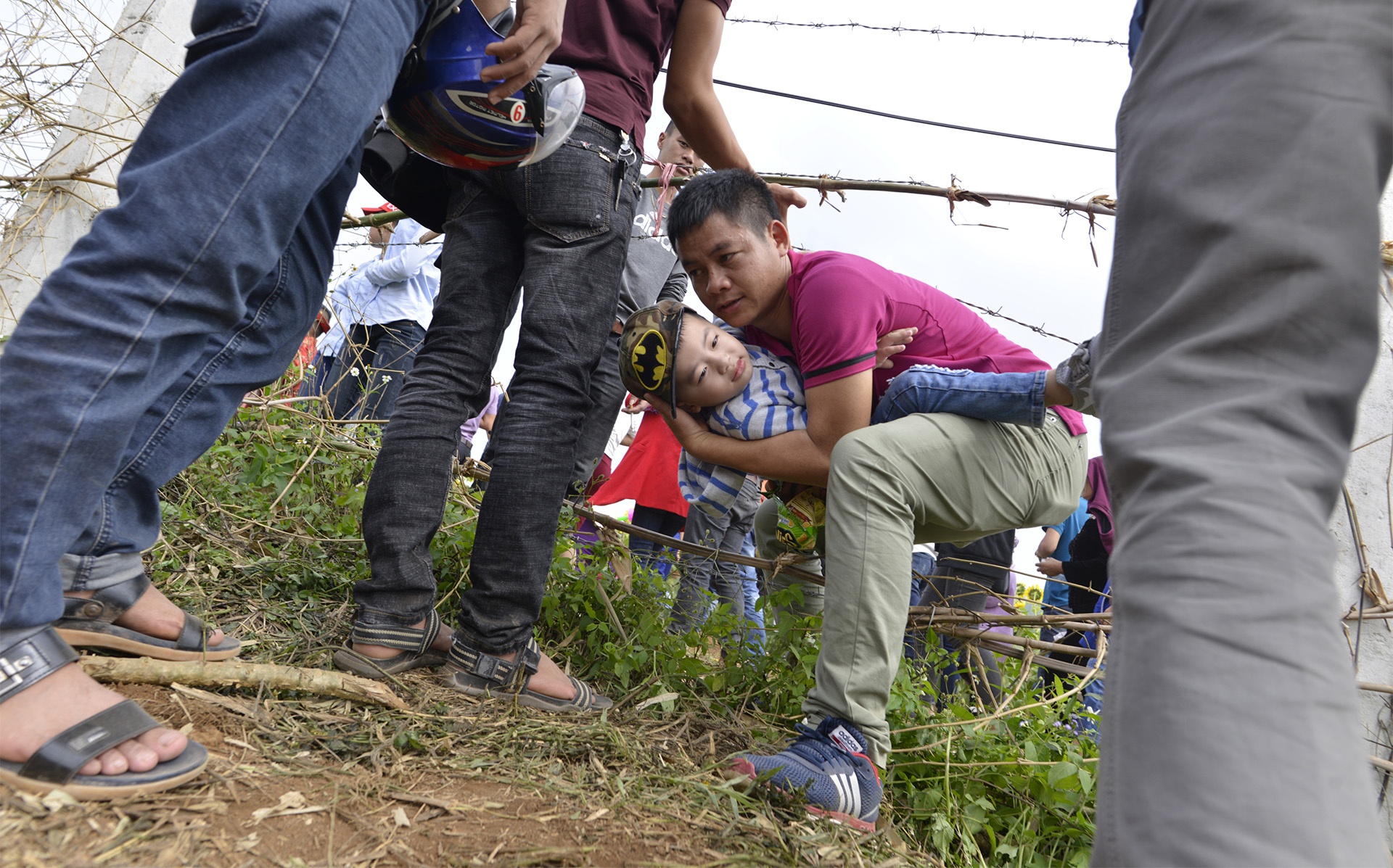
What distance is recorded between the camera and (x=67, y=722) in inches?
42.9

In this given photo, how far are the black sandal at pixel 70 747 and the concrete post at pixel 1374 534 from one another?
124 inches

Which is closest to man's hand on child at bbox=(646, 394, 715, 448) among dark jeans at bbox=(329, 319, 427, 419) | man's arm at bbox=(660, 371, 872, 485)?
man's arm at bbox=(660, 371, 872, 485)

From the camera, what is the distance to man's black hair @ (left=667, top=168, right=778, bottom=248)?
2.39 m

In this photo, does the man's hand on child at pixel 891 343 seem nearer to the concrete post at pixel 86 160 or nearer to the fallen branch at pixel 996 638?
the fallen branch at pixel 996 638

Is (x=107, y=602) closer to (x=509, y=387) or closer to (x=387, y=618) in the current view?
(x=387, y=618)

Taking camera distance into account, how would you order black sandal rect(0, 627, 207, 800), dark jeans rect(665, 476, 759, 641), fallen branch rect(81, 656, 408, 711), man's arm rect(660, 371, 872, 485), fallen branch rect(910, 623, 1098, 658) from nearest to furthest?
black sandal rect(0, 627, 207, 800)
fallen branch rect(81, 656, 408, 711)
man's arm rect(660, 371, 872, 485)
fallen branch rect(910, 623, 1098, 658)
dark jeans rect(665, 476, 759, 641)

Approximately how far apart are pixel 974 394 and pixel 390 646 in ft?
4.98

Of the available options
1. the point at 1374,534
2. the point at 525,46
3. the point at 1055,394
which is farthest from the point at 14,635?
the point at 1374,534

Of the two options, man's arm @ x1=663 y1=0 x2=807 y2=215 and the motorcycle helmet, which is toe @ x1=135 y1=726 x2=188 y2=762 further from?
man's arm @ x1=663 y1=0 x2=807 y2=215

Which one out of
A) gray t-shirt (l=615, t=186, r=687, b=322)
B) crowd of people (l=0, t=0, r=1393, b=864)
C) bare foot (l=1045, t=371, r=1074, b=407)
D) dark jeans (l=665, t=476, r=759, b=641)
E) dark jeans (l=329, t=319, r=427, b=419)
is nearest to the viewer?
crowd of people (l=0, t=0, r=1393, b=864)

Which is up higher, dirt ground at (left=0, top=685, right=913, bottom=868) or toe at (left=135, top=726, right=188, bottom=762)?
A: toe at (left=135, top=726, right=188, bottom=762)

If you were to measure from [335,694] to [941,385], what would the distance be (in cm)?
156

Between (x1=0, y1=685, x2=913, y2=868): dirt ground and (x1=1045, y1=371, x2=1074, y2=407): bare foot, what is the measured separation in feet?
3.80

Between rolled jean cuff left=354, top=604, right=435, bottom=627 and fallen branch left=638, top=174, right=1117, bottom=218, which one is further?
fallen branch left=638, top=174, right=1117, bottom=218
